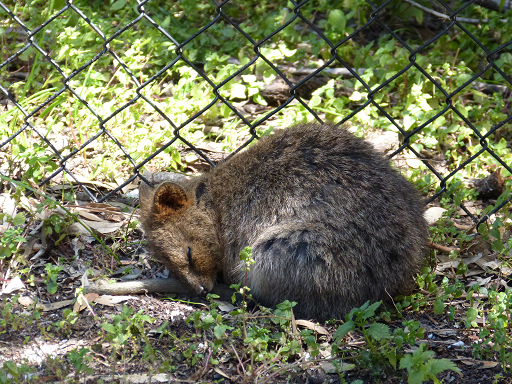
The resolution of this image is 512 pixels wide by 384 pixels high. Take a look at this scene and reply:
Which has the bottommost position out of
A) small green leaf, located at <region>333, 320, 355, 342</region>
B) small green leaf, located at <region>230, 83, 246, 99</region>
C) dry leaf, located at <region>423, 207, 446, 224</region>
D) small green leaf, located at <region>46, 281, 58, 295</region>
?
small green leaf, located at <region>333, 320, 355, 342</region>

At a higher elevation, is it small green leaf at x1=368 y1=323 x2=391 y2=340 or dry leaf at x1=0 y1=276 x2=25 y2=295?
dry leaf at x1=0 y1=276 x2=25 y2=295

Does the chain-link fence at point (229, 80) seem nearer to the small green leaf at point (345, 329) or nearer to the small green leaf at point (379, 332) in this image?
the small green leaf at point (379, 332)

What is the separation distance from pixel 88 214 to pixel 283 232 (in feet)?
6.29

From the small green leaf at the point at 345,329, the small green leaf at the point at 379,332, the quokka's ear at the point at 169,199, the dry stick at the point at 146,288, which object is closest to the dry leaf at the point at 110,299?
the dry stick at the point at 146,288

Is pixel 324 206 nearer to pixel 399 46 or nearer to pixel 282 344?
pixel 282 344

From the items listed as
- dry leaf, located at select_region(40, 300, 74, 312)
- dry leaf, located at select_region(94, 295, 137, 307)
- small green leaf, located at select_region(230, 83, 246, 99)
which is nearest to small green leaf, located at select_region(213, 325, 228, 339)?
dry leaf, located at select_region(94, 295, 137, 307)

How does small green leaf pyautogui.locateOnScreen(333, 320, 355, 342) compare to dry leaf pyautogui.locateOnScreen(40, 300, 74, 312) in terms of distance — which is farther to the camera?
dry leaf pyautogui.locateOnScreen(40, 300, 74, 312)

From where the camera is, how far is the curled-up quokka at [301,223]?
4.06 meters

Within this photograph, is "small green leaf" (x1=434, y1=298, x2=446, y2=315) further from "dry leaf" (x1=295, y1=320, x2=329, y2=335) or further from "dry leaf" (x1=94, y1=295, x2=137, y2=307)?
"dry leaf" (x1=94, y1=295, x2=137, y2=307)

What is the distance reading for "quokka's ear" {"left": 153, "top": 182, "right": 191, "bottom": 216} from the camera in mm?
Answer: 4535

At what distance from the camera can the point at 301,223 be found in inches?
163

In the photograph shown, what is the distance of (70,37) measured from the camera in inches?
231

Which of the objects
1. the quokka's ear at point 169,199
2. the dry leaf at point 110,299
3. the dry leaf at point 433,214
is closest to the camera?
the dry leaf at point 110,299

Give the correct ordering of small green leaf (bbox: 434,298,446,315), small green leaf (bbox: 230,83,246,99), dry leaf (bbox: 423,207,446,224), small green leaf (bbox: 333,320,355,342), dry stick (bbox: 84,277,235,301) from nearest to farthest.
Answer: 1. small green leaf (bbox: 333,320,355,342)
2. small green leaf (bbox: 434,298,446,315)
3. dry stick (bbox: 84,277,235,301)
4. dry leaf (bbox: 423,207,446,224)
5. small green leaf (bbox: 230,83,246,99)
